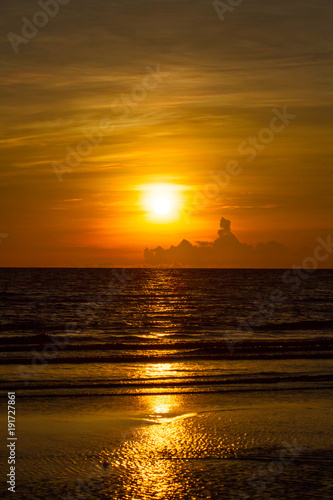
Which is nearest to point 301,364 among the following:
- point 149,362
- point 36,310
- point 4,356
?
point 149,362

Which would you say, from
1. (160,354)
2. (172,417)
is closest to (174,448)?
(172,417)

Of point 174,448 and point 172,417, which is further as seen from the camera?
point 172,417

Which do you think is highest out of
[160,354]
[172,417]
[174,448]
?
[160,354]

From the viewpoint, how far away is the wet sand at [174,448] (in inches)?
327

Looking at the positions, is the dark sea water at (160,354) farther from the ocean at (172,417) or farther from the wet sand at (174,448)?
the wet sand at (174,448)

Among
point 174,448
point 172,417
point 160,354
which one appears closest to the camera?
point 174,448

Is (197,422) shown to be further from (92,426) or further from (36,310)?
(36,310)

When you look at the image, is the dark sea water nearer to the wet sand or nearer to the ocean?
the ocean

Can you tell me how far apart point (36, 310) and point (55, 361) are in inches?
1602

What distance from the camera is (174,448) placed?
10570 millimetres

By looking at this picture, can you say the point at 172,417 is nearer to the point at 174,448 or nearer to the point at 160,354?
the point at 174,448

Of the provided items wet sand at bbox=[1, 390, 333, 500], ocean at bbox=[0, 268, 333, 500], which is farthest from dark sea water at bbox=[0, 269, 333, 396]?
wet sand at bbox=[1, 390, 333, 500]

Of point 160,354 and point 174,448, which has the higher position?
point 160,354

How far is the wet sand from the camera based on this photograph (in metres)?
8.30
